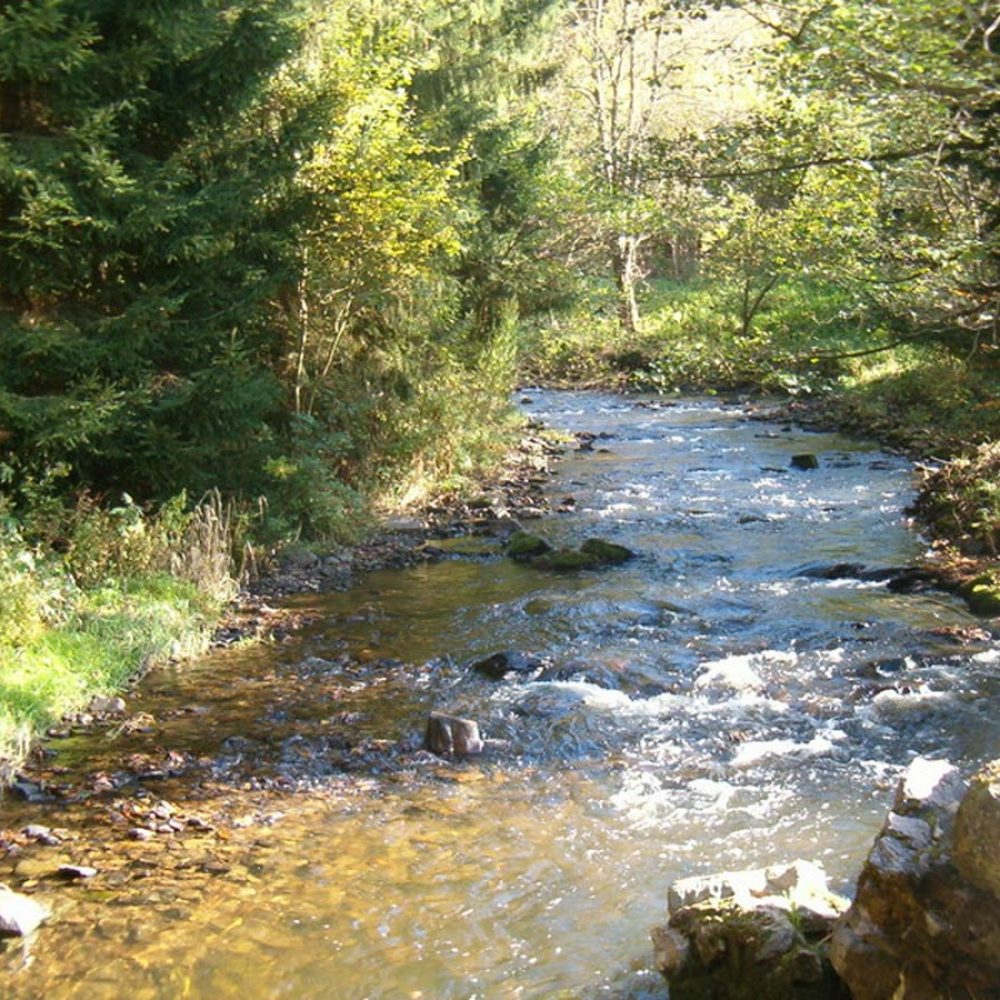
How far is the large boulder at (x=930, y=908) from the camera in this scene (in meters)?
3.80

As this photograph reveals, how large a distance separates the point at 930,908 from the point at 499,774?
351 centimetres

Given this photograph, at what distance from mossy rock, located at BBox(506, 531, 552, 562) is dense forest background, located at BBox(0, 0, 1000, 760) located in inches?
75.8

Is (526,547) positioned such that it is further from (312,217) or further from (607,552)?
(312,217)

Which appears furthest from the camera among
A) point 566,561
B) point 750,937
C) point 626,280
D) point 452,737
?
point 626,280

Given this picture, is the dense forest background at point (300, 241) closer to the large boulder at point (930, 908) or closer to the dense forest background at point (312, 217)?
the dense forest background at point (312, 217)

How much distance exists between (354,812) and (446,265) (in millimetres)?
11787

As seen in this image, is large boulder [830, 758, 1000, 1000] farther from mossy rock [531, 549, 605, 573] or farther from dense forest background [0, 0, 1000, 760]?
mossy rock [531, 549, 605, 573]

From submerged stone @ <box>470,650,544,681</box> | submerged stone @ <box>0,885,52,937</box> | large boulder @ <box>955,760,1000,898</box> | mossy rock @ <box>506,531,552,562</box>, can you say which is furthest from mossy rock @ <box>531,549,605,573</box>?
large boulder @ <box>955,760,1000,898</box>

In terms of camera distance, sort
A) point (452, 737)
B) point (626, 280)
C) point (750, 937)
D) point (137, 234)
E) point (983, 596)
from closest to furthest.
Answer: point (750, 937), point (452, 737), point (137, 234), point (983, 596), point (626, 280)

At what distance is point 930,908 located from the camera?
399 centimetres

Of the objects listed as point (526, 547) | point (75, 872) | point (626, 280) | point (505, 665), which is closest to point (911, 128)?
point (505, 665)

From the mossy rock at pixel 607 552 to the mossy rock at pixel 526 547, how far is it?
47cm

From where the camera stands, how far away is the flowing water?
5.19 m

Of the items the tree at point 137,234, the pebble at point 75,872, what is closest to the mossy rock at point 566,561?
the tree at point 137,234
